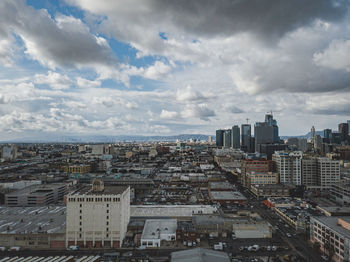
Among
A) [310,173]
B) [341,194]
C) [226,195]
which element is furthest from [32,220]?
[310,173]

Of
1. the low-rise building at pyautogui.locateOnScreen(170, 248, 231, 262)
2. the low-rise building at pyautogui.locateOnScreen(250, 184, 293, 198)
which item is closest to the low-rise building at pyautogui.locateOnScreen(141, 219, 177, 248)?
the low-rise building at pyautogui.locateOnScreen(170, 248, 231, 262)

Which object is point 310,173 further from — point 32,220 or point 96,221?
point 32,220

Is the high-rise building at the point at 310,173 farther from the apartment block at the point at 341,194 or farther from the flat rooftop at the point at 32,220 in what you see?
the flat rooftop at the point at 32,220

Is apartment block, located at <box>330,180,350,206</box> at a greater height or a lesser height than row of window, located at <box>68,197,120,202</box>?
lesser

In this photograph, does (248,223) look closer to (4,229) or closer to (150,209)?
(150,209)

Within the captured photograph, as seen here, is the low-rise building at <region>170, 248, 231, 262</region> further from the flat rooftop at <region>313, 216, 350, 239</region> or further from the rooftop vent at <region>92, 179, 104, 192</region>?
the rooftop vent at <region>92, 179, 104, 192</region>
